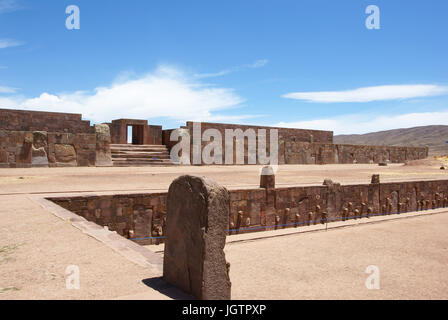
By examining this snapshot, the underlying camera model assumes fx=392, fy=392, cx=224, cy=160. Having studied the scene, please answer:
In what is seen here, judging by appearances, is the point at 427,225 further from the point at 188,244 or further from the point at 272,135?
the point at 272,135

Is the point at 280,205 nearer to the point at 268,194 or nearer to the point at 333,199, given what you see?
the point at 268,194

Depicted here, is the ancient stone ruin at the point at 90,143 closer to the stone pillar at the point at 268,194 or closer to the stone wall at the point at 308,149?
the stone wall at the point at 308,149

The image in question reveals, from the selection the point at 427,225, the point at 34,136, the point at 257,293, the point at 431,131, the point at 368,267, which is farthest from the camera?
the point at 431,131

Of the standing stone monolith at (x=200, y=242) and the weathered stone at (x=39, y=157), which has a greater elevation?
the weathered stone at (x=39, y=157)

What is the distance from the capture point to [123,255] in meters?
3.94

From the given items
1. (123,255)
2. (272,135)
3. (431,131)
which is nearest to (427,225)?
(123,255)

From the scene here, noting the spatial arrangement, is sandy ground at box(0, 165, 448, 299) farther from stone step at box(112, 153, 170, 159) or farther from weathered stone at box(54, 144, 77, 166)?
stone step at box(112, 153, 170, 159)

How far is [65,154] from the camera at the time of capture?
46.9 feet

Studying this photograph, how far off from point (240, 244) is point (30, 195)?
14.0ft

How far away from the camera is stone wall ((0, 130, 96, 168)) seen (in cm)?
1346

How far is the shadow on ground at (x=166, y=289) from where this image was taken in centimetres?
308

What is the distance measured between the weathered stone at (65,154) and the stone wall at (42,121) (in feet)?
7.33

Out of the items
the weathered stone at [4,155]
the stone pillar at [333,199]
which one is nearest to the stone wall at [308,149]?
the weathered stone at [4,155]

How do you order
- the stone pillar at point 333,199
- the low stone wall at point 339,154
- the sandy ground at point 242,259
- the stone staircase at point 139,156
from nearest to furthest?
the sandy ground at point 242,259 < the stone pillar at point 333,199 < the stone staircase at point 139,156 < the low stone wall at point 339,154
